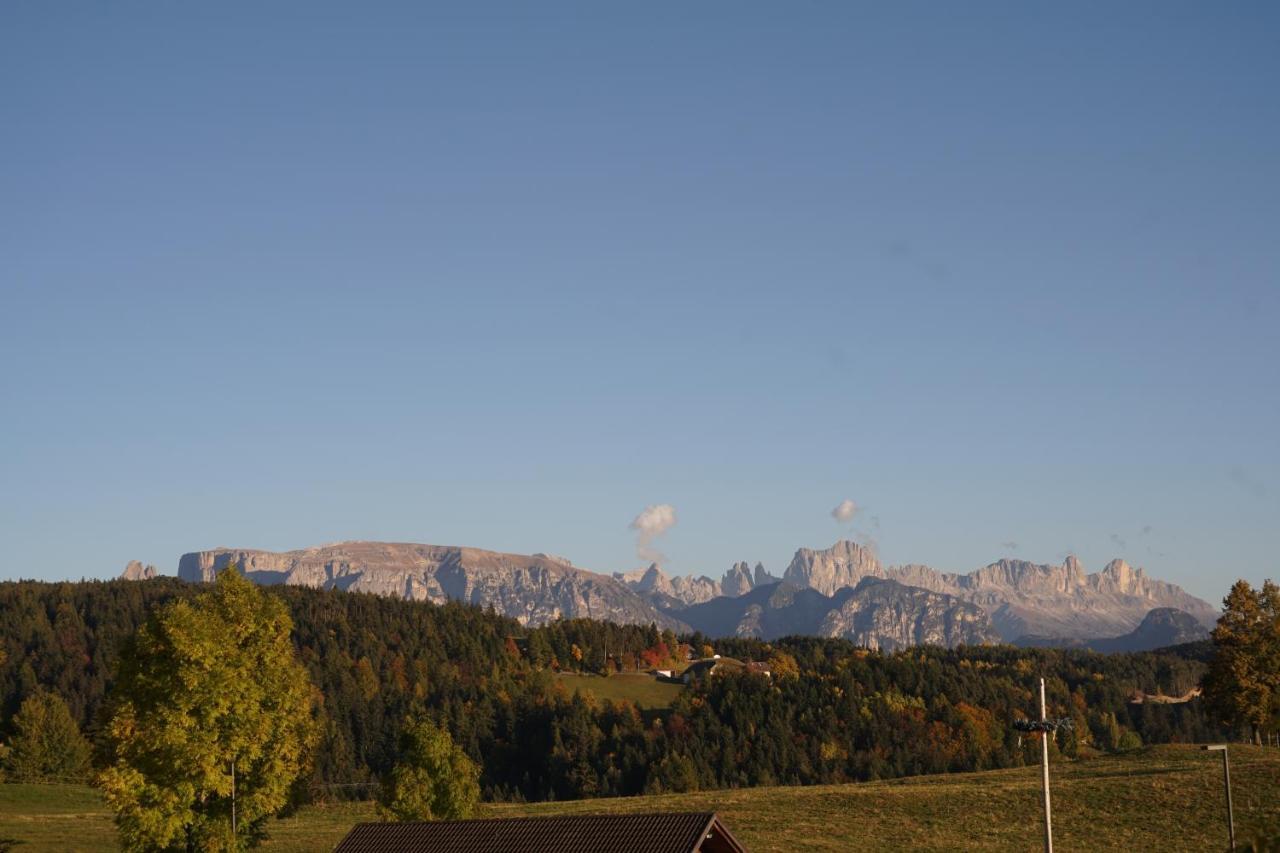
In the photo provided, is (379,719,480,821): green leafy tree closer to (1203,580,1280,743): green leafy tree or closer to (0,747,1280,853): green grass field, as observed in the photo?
(0,747,1280,853): green grass field

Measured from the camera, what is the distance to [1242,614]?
129 metres

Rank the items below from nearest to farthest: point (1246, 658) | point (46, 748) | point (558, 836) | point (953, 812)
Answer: point (558, 836)
point (953, 812)
point (1246, 658)
point (46, 748)

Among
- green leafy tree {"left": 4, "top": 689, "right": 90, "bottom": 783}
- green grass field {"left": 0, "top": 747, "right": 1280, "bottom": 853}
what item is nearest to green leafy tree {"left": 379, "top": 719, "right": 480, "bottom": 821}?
green grass field {"left": 0, "top": 747, "right": 1280, "bottom": 853}

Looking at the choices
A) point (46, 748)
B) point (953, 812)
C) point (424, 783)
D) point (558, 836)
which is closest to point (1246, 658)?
point (953, 812)

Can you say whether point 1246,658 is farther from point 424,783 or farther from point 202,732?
point 202,732

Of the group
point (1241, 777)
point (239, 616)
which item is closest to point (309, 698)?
point (239, 616)

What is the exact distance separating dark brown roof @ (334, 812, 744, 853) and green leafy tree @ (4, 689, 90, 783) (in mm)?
135803

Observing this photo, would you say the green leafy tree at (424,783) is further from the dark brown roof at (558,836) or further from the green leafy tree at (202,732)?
the dark brown roof at (558,836)

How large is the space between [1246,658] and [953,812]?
1583 inches

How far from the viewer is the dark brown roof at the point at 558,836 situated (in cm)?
5266

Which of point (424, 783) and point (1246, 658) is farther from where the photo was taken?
point (1246, 658)

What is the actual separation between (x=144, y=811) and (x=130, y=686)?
655 centimetres

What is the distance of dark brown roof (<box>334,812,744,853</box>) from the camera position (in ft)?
173

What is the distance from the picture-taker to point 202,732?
7206 cm
